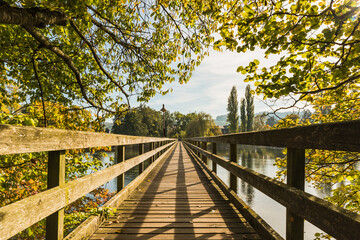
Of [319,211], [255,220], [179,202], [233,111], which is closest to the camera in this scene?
[319,211]

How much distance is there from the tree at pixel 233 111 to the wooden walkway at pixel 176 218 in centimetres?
6161

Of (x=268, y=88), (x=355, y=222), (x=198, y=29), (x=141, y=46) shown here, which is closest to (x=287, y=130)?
(x=355, y=222)

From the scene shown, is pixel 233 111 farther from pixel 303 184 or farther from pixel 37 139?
pixel 37 139

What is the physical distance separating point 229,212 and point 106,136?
6.81 feet

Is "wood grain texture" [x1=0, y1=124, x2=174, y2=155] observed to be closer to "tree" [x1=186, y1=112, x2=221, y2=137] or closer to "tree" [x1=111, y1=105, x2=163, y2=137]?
"tree" [x1=186, y1=112, x2=221, y2=137]

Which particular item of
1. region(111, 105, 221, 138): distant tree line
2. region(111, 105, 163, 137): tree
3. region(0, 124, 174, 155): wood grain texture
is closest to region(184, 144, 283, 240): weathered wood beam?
region(0, 124, 174, 155): wood grain texture

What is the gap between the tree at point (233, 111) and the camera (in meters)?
64.8

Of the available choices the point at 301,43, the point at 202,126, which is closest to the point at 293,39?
the point at 301,43

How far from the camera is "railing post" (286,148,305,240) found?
58.2 inches

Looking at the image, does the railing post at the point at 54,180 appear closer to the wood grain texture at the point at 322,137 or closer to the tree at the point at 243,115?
the wood grain texture at the point at 322,137

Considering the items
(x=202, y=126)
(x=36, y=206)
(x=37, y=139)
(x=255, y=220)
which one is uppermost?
(x=202, y=126)

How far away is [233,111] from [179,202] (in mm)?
67720

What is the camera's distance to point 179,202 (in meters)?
3.50

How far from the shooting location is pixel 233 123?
65.3 metres
